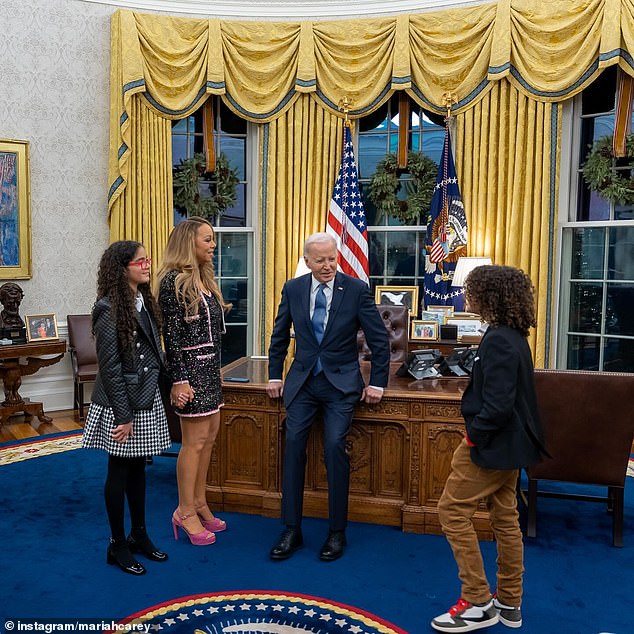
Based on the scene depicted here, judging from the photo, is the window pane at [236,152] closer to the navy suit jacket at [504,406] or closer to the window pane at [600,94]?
the window pane at [600,94]

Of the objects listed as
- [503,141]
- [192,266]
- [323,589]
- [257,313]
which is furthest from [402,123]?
[323,589]

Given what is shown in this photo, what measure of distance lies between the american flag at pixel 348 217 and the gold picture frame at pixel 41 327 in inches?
107

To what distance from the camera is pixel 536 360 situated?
6.28 meters

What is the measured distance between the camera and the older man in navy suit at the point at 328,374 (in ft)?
11.0

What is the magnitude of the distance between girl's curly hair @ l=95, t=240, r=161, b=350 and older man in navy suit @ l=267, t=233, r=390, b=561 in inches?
34.4

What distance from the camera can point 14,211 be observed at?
20.5 feet

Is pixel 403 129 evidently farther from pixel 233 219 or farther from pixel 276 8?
A: pixel 233 219

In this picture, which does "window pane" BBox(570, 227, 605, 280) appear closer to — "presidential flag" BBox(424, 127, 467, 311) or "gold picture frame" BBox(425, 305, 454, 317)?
"presidential flag" BBox(424, 127, 467, 311)

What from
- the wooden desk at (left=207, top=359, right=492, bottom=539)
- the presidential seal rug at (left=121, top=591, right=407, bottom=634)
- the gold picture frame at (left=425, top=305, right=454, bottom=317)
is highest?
the gold picture frame at (left=425, top=305, right=454, bottom=317)

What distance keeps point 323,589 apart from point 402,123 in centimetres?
495

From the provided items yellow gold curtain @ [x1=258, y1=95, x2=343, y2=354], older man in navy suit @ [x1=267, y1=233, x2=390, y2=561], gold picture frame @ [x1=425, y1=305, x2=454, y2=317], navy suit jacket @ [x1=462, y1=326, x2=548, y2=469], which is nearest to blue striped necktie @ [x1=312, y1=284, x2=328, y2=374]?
older man in navy suit @ [x1=267, y1=233, x2=390, y2=561]

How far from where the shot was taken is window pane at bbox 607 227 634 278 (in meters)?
6.10

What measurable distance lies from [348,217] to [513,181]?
5.16ft

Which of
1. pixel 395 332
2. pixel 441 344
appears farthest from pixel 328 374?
pixel 441 344
